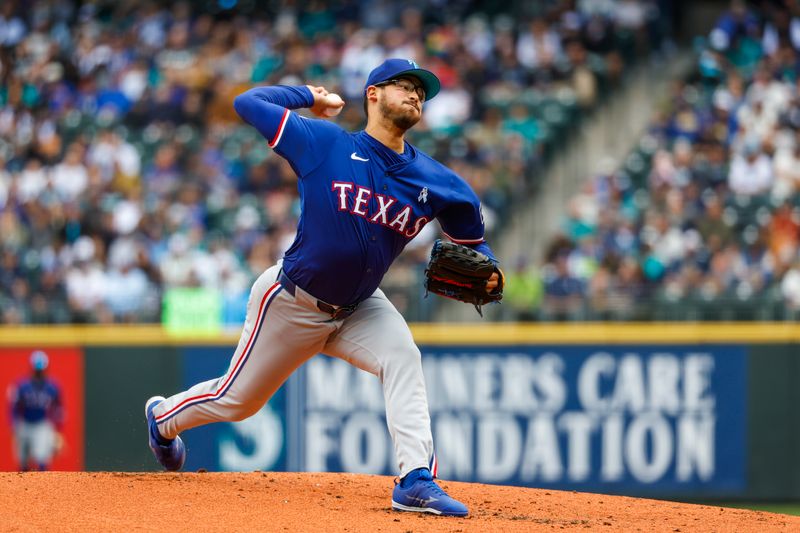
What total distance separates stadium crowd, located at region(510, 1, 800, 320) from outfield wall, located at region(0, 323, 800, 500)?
0.82ft

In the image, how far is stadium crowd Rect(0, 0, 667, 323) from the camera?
501 inches

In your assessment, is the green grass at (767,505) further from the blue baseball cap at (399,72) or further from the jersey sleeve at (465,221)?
the blue baseball cap at (399,72)

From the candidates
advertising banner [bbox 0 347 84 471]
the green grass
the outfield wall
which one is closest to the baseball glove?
the outfield wall

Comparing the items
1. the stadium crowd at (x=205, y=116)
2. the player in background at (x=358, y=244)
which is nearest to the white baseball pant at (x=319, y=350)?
the player in background at (x=358, y=244)

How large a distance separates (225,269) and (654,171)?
4.51 meters

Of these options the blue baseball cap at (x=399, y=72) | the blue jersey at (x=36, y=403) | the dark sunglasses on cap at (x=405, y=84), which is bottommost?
the blue jersey at (x=36, y=403)

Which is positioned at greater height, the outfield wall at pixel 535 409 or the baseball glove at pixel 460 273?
the baseball glove at pixel 460 273

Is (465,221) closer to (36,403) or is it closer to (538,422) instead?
(538,422)

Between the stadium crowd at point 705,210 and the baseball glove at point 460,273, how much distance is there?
18.5ft

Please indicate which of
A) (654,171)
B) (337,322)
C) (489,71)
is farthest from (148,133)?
(337,322)

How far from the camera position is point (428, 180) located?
538 centimetres

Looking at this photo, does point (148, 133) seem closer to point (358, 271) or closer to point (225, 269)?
point (225, 269)

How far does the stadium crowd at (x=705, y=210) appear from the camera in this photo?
1116cm

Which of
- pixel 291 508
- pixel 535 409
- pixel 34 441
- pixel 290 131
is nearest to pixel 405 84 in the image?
pixel 290 131
